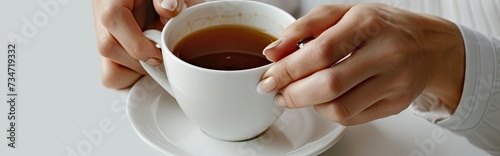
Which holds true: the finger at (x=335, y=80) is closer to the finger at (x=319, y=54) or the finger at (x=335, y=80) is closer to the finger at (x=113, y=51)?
the finger at (x=319, y=54)

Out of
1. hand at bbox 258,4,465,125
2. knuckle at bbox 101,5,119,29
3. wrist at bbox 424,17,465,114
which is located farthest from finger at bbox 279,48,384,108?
knuckle at bbox 101,5,119,29

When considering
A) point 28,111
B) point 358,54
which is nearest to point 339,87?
point 358,54

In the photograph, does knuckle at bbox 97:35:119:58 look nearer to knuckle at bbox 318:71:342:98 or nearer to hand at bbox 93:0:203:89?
hand at bbox 93:0:203:89

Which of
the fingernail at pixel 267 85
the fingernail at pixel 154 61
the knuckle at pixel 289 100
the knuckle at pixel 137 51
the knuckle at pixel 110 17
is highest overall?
the fingernail at pixel 267 85

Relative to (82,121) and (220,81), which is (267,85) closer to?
(220,81)

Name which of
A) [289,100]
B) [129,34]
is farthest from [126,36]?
[289,100]

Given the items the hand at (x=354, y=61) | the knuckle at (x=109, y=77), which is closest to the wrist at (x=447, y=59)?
the hand at (x=354, y=61)
